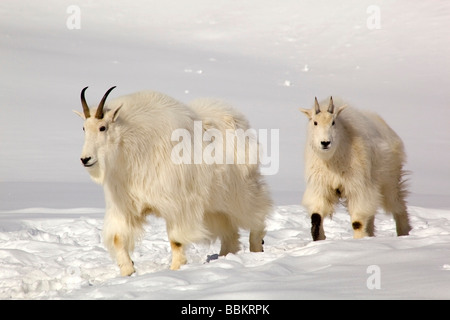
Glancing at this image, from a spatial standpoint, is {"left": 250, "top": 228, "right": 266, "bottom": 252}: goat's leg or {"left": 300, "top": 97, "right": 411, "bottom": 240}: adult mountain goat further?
{"left": 250, "top": 228, "right": 266, "bottom": 252}: goat's leg

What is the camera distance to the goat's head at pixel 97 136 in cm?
753

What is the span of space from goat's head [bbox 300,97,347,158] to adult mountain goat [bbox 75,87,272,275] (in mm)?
1362

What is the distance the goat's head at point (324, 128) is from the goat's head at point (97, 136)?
2767 mm

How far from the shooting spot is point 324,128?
891 cm

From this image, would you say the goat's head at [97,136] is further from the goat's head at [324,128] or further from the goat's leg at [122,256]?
the goat's head at [324,128]

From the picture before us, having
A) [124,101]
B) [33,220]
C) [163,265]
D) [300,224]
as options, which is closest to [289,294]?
[124,101]

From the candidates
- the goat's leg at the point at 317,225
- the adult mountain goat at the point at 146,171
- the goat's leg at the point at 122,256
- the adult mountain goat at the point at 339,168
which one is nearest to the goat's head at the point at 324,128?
the adult mountain goat at the point at 339,168

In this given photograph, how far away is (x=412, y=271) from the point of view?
19.3 ft

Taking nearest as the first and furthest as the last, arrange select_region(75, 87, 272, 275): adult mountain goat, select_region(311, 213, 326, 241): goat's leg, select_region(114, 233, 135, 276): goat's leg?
select_region(75, 87, 272, 275): adult mountain goat, select_region(114, 233, 135, 276): goat's leg, select_region(311, 213, 326, 241): goat's leg

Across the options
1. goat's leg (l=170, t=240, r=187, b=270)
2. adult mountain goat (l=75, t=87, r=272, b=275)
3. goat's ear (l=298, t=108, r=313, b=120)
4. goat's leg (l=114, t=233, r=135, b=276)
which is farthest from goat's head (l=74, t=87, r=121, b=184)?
goat's ear (l=298, t=108, r=313, b=120)

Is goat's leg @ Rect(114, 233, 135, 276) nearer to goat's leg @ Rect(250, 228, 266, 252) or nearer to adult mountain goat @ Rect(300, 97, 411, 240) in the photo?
goat's leg @ Rect(250, 228, 266, 252)

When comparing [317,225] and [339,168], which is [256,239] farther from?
[339,168]

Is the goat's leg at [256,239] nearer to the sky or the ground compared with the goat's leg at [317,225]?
nearer to the ground

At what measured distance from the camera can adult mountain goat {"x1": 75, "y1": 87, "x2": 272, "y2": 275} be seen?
25.4 ft
